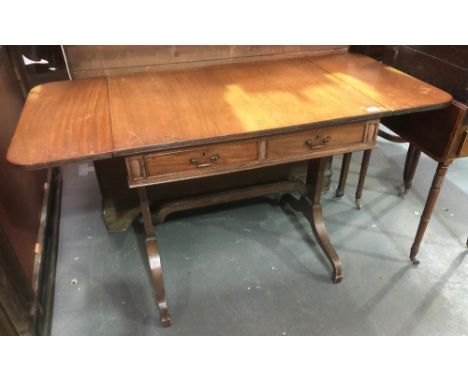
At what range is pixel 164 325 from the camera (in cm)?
167

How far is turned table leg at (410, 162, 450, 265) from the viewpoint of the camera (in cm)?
167

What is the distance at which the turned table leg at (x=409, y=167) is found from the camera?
231 cm

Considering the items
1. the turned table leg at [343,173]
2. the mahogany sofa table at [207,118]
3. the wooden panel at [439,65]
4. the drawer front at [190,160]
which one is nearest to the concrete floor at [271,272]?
the turned table leg at [343,173]

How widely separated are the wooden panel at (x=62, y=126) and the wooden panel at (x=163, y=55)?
5.1 inches

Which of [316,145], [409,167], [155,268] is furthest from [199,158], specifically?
[409,167]

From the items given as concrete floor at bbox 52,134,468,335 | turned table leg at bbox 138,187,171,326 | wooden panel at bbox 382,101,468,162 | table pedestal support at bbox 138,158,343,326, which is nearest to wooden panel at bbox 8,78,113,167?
turned table leg at bbox 138,187,171,326

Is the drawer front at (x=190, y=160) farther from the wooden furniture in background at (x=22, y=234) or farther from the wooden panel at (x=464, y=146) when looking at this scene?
the wooden panel at (x=464, y=146)

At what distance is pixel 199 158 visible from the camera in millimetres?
1322

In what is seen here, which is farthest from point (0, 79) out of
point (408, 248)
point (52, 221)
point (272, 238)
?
point (408, 248)

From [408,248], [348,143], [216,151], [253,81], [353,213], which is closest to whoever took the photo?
[216,151]

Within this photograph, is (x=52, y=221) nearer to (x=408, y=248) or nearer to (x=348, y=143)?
(x=348, y=143)

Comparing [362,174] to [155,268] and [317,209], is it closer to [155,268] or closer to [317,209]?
[317,209]

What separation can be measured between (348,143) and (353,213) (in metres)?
0.94

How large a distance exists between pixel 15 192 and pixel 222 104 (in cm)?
Answer: 105
